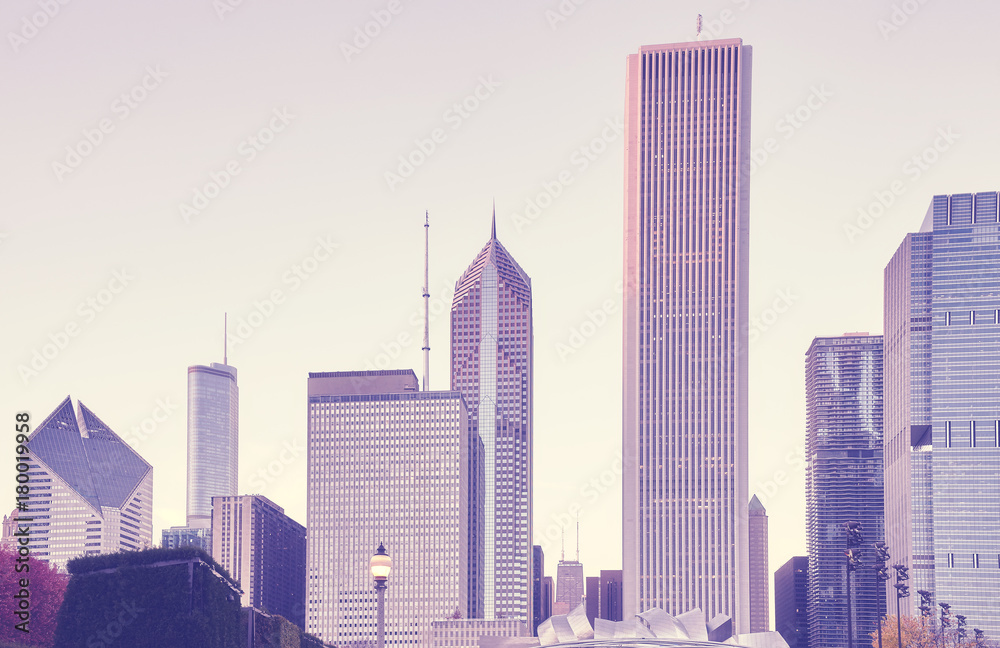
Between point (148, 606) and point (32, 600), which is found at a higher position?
point (148, 606)

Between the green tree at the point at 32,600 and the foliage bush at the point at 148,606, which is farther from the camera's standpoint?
the green tree at the point at 32,600

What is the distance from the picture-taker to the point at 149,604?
6488cm

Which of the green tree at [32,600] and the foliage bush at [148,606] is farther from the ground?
the foliage bush at [148,606]

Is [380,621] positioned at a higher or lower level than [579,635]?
higher

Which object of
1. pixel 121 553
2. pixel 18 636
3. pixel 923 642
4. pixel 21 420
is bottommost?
pixel 923 642

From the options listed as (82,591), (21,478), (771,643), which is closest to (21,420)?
(21,478)

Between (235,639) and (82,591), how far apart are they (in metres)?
7.05

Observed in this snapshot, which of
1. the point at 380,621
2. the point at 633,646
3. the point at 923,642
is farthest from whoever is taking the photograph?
the point at 923,642

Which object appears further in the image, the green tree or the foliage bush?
the green tree

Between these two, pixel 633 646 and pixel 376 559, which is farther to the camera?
pixel 633 646

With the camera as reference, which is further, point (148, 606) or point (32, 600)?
point (32, 600)

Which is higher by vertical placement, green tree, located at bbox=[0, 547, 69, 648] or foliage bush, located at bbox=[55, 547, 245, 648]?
foliage bush, located at bbox=[55, 547, 245, 648]

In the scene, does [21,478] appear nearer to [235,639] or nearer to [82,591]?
[82,591]

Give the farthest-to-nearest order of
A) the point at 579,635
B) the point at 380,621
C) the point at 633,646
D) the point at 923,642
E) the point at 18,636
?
the point at 923,642
the point at 579,635
the point at 18,636
the point at 633,646
the point at 380,621
